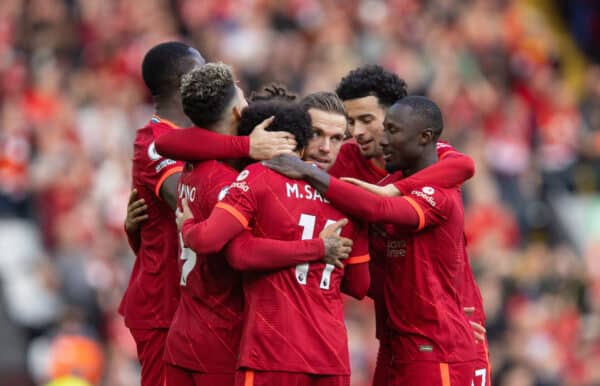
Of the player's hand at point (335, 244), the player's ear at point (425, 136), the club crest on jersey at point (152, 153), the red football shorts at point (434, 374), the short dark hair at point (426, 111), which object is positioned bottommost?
the red football shorts at point (434, 374)

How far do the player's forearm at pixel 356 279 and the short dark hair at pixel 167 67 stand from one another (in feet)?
4.75

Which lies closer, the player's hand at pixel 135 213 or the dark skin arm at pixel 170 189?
the dark skin arm at pixel 170 189

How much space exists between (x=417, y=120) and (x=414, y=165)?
0.24m

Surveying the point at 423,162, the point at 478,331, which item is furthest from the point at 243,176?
the point at 478,331

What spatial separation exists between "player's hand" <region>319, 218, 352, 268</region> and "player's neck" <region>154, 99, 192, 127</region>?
125cm

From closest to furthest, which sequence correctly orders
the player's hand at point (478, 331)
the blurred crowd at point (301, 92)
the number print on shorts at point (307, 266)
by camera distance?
1. the number print on shorts at point (307, 266)
2. the player's hand at point (478, 331)
3. the blurred crowd at point (301, 92)

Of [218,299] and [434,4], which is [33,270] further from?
[434,4]

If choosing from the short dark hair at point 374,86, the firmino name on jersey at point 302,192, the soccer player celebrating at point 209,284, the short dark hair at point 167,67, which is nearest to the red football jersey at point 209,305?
the soccer player celebrating at point 209,284

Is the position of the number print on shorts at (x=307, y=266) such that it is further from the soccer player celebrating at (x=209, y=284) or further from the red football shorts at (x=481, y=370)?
the red football shorts at (x=481, y=370)

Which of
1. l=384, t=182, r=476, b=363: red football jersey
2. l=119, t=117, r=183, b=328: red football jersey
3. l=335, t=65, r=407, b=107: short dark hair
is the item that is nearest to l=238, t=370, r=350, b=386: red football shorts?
l=384, t=182, r=476, b=363: red football jersey

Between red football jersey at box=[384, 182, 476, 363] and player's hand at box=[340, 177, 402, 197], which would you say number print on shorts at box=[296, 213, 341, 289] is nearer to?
player's hand at box=[340, 177, 402, 197]

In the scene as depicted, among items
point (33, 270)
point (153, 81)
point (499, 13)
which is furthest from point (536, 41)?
point (153, 81)

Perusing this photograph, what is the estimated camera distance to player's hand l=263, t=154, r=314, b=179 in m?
6.55

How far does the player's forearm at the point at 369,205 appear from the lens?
6.60m
